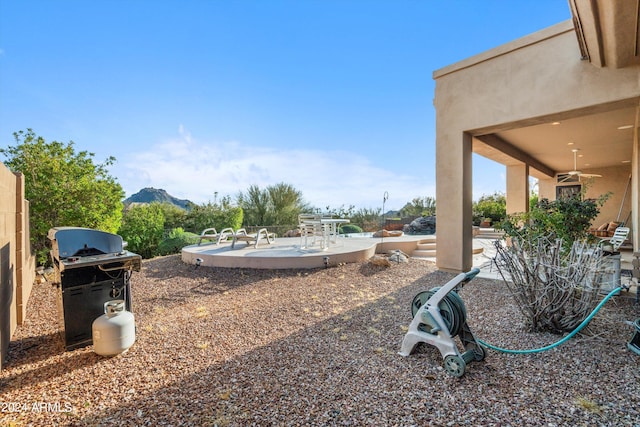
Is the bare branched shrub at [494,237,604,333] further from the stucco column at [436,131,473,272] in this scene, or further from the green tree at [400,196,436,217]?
the green tree at [400,196,436,217]

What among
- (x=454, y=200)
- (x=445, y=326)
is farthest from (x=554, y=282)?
(x=454, y=200)

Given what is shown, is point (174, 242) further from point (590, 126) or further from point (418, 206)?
point (418, 206)

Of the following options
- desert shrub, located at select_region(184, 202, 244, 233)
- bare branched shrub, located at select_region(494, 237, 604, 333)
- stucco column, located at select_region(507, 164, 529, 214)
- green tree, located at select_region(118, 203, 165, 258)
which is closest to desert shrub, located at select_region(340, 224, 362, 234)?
desert shrub, located at select_region(184, 202, 244, 233)

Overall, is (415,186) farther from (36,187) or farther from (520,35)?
(36,187)

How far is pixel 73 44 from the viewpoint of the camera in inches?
244

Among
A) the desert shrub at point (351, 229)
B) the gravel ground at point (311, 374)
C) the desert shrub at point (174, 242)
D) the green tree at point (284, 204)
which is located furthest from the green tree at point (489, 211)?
the desert shrub at point (174, 242)

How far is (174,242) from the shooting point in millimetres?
9555

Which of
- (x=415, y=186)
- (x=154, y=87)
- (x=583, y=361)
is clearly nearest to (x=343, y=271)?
(x=583, y=361)

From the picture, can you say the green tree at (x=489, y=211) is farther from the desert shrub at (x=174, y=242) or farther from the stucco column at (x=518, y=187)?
the desert shrub at (x=174, y=242)

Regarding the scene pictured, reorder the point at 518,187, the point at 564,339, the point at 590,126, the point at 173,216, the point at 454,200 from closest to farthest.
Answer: the point at 564,339, the point at 454,200, the point at 590,126, the point at 518,187, the point at 173,216

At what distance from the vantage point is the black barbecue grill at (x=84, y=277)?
117 inches

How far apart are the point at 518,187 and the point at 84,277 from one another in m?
11.5

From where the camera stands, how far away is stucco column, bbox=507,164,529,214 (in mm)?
9891

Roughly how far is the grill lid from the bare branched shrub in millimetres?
4345
